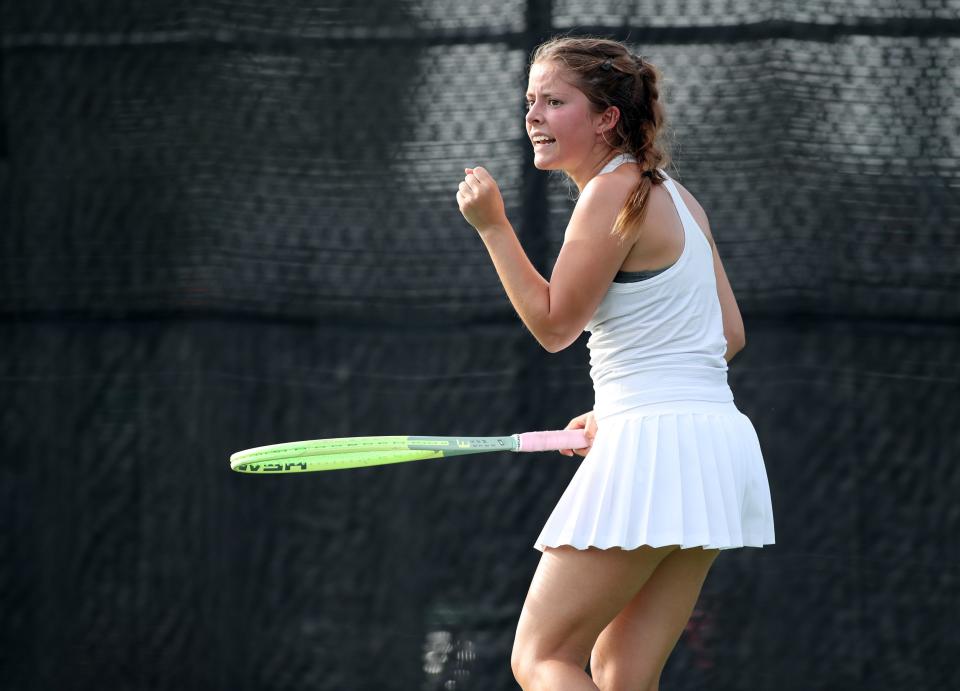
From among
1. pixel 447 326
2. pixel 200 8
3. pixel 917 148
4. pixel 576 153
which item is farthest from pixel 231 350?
pixel 917 148

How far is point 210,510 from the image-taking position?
3.34m

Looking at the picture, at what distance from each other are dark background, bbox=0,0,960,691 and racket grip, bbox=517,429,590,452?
745 mm

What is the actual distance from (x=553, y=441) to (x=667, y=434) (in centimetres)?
28

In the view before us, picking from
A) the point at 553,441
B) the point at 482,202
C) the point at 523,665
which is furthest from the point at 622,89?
the point at 523,665

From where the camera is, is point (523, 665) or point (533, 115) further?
point (533, 115)

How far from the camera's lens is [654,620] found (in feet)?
8.05

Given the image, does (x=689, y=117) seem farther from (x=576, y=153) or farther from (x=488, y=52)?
(x=576, y=153)

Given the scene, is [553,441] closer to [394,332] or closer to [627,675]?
[627,675]

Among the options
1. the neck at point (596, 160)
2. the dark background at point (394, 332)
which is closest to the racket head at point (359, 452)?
the neck at point (596, 160)

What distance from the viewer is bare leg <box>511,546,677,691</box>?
7.59 ft

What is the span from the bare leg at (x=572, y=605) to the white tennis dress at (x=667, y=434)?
50mm

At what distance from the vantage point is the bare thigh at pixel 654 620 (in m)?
2.44

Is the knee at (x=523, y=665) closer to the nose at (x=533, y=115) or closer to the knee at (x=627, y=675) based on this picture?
the knee at (x=627, y=675)

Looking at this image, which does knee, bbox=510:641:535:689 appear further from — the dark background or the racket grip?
the dark background
